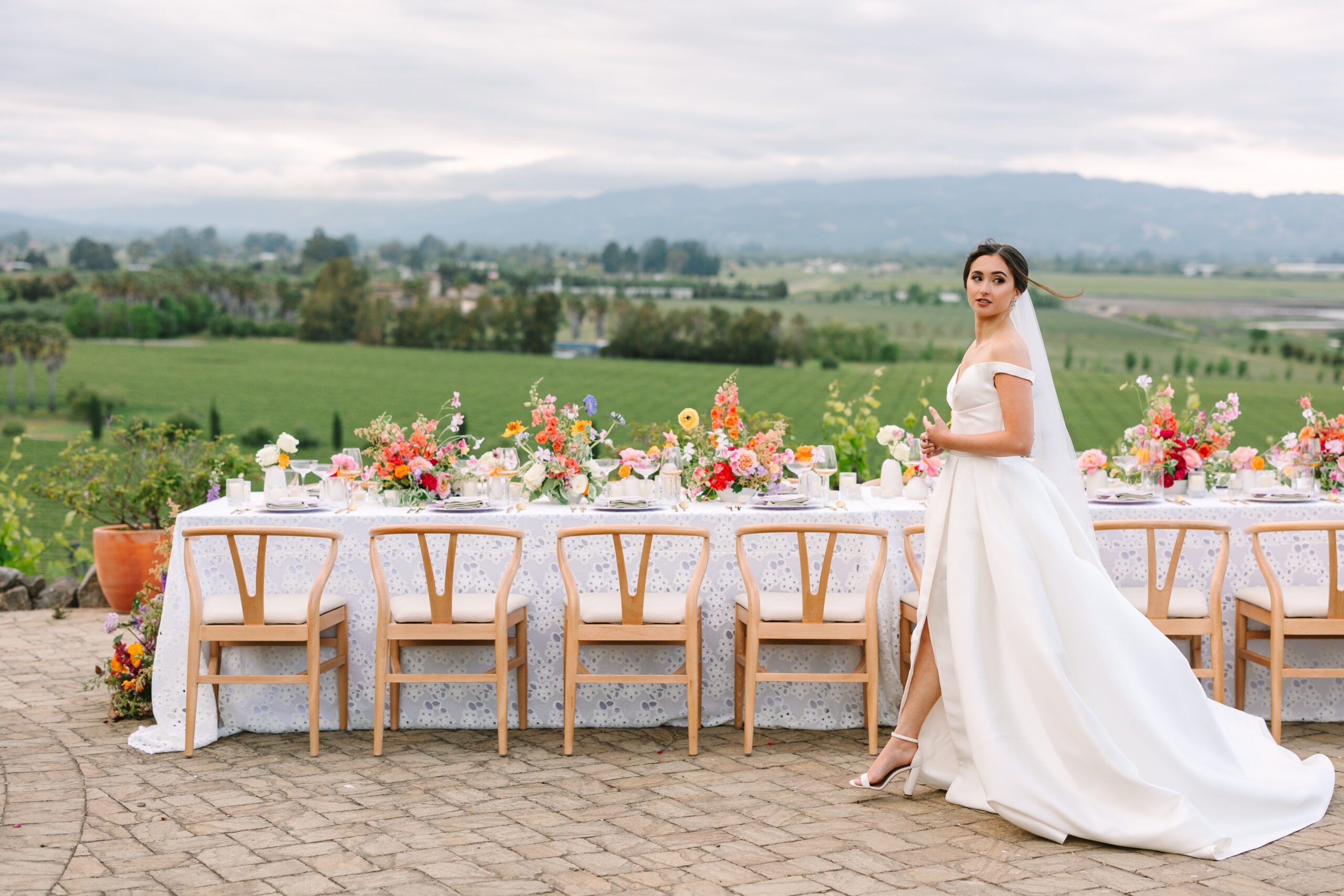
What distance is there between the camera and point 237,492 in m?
4.70

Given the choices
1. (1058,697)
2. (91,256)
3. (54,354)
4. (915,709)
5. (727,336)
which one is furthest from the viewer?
(727,336)

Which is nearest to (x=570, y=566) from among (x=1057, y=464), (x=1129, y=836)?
(x=1057, y=464)

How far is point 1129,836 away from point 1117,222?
108 feet

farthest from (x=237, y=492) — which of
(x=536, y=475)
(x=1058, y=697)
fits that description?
(x=1058, y=697)

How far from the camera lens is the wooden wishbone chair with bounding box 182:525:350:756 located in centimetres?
411

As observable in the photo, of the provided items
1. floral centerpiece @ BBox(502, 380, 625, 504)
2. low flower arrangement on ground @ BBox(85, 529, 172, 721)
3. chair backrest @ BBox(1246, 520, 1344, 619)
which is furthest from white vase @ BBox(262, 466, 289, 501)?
chair backrest @ BBox(1246, 520, 1344, 619)

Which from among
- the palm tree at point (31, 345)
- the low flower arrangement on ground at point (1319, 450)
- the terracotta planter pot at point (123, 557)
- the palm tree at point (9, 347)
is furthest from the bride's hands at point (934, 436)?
the palm tree at point (31, 345)

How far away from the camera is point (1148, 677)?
345 cm

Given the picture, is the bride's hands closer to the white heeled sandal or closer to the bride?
the bride

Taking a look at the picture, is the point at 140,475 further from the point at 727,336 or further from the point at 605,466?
the point at 727,336

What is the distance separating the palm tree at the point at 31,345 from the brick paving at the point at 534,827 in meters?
24.7

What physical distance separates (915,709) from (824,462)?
1.28m

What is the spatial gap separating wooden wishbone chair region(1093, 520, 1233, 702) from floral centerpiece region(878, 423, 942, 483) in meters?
0.75

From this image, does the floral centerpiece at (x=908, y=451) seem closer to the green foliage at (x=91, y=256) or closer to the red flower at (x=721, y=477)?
the red flower at (x=721, y=477)
